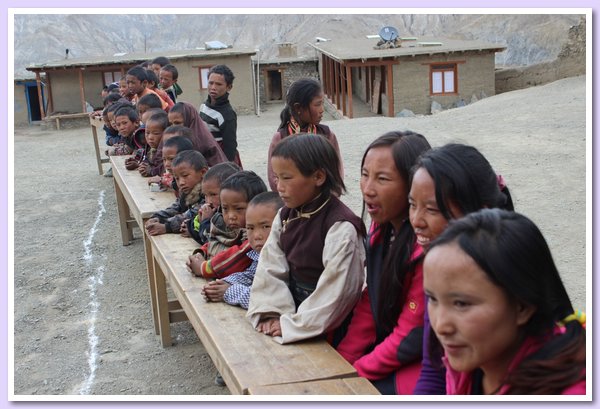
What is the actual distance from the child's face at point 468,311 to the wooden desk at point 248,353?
2.71ft

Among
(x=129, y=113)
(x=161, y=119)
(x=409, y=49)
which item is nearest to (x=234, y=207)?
(x=161, y=119)

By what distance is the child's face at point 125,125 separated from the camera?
7720 mm

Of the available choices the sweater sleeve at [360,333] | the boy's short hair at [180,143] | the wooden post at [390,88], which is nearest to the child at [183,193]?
the boy's short hair at [180,143]

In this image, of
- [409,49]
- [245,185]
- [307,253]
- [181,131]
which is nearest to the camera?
[307,253]

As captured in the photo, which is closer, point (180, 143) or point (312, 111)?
point (312, 111)

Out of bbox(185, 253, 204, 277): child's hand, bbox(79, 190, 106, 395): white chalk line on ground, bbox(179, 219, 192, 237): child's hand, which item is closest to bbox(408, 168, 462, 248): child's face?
bbox(185, 253, 204, 277): child's hand

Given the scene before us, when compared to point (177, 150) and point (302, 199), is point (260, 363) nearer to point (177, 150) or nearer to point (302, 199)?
point (302, 199)

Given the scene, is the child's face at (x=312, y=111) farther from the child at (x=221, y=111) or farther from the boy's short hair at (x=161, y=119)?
the boy's short hair at (x=161, y=119)

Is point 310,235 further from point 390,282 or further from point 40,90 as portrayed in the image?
point 40,90

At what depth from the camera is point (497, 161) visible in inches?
396

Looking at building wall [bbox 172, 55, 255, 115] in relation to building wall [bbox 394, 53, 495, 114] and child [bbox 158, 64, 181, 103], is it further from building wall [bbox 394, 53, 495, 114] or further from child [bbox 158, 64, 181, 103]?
child [bbox 158, 64, 181, 103]

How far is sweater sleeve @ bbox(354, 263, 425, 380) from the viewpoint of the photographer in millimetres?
2375

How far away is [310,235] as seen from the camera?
9.28 feet

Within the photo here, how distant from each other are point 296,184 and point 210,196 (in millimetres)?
1376
